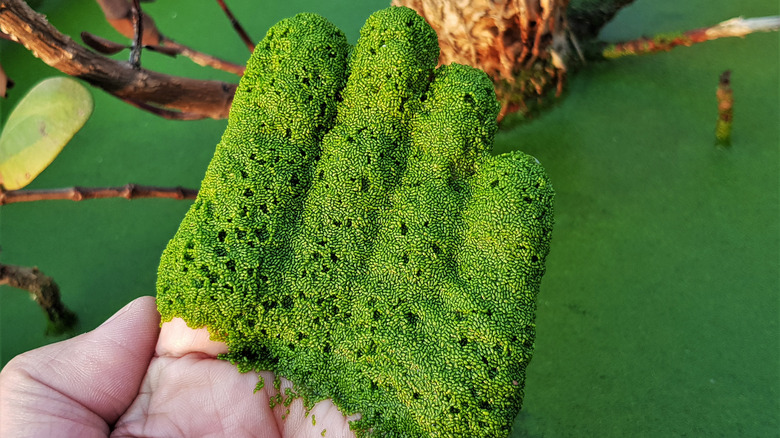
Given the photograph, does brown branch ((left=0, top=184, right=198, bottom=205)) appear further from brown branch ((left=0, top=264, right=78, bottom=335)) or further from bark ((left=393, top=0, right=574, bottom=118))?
bark ((left=393, top=0, right=574, bottom=118))

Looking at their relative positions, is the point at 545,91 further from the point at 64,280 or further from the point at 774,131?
the point at 64,280

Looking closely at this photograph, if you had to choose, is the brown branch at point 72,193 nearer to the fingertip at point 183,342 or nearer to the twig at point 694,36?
the fingertip at point 183,342

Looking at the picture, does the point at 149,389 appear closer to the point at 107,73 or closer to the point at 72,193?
the point at 72,193

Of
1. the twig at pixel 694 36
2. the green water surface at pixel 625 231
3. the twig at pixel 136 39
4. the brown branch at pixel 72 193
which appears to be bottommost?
the green water surface at pixel 625 231

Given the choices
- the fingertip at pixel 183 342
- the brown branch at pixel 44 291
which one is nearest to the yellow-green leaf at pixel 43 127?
the brown branch at pixel 44 291

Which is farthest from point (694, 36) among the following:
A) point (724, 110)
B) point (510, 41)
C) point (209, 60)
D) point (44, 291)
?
point (44, 291)

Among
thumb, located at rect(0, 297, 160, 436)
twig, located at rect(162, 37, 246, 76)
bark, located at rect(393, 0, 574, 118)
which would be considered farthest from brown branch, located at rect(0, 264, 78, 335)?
bark, located at rect(393, 0, 574, 118)
